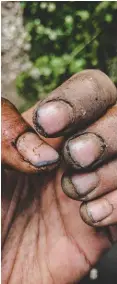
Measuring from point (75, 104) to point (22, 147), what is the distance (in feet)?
0.57

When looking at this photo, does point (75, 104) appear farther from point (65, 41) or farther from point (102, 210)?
point (65, 41)

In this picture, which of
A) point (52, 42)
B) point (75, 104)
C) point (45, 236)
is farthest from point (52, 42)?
point (75, 104)

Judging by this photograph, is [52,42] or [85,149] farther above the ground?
[85,149]

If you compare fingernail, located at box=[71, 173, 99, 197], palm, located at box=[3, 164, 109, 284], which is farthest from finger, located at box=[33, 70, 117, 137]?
palm, located at box=[3, 164, 109, 284]

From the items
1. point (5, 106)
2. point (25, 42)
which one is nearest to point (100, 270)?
point (5, 106)

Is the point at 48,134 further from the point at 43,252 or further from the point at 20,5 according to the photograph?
the point at 20,5

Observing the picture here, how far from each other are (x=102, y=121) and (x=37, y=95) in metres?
1.88

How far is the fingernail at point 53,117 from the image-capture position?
3.09 feet

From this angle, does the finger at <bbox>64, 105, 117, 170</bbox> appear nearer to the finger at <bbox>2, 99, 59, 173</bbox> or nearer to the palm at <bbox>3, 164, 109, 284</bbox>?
the finger at <bbox>2, 99, 59, 173</bbox>

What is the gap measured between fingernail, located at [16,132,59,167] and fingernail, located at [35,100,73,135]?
53 mm

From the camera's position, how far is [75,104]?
0.98 metres

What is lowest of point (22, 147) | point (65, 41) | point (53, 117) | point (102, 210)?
point (65, 41)

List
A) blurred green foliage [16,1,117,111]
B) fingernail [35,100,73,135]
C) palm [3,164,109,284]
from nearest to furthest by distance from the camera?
fingernail [35,100,73,135] → palm [3,164,109,284] → blurred green foliage [16,1,117,111]

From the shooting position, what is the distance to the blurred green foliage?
264 centimetres
